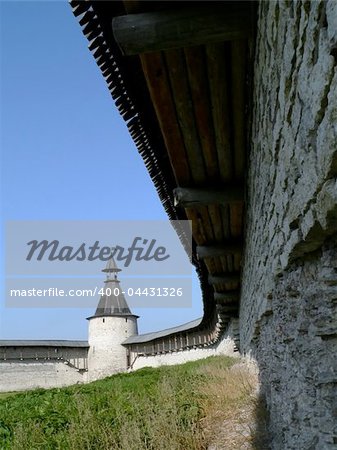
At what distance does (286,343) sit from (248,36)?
2044 millimetres

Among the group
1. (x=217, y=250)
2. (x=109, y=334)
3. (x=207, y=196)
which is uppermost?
(x=109, y=334)

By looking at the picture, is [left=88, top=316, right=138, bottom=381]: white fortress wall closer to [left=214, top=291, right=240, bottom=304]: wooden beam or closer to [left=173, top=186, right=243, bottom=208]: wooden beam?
[left=214, top=291, right=240, bottom=304]: wooden beam

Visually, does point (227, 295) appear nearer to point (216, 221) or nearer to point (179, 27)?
point (216, 221)

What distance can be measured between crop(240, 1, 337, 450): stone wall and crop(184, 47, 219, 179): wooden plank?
0.32 m

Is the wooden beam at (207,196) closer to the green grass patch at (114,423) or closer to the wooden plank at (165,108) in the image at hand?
the wooden plank at (165,108)

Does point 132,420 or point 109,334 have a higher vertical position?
point 109,334

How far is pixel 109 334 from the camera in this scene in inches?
1320

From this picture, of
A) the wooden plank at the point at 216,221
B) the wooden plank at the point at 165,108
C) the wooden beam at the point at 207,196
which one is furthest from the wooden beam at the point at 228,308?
the wooden plank at the point at 165,108

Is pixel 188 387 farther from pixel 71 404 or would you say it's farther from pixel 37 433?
pixel 37 433

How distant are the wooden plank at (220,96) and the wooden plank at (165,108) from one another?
28cm

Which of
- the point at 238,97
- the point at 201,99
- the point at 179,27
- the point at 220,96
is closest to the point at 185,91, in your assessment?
the point at 201,99

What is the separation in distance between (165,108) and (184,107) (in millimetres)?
137

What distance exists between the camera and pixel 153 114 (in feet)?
11.5

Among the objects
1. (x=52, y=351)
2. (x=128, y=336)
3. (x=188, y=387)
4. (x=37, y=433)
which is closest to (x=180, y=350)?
(x=128, y=336)
